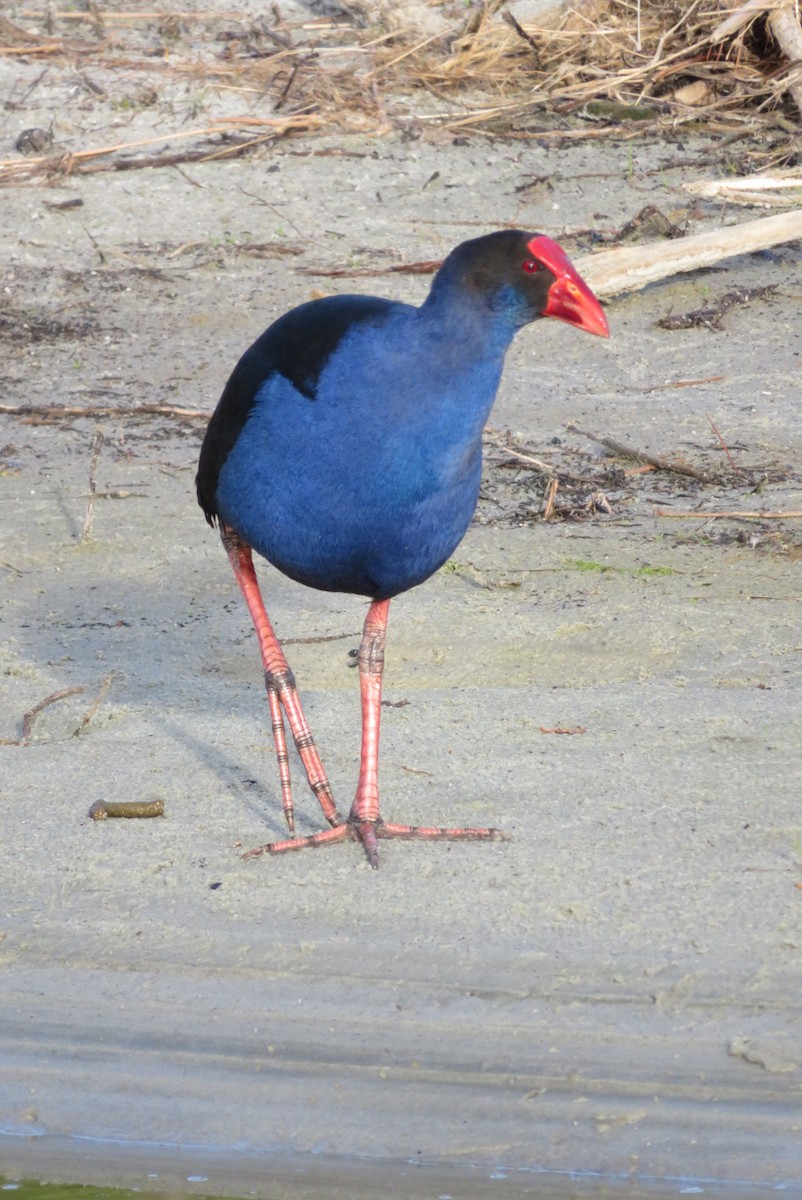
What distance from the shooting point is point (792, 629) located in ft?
16.6

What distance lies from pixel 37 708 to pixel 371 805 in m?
1.15

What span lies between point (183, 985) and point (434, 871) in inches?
25.8

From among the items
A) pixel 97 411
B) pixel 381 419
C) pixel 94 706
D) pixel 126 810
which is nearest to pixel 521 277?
pixel 381 419

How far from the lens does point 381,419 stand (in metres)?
3.44

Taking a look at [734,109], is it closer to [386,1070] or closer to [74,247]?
[74,247]

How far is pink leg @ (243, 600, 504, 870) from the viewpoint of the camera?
3.88 meters

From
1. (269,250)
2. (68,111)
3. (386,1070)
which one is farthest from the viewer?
(68,111)

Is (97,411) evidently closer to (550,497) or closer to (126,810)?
(550,497)

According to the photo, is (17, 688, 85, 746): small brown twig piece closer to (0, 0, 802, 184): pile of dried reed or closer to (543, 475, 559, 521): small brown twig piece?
(543, 475, 559, 521): small brown twig piece

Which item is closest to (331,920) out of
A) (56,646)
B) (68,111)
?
(56,646)

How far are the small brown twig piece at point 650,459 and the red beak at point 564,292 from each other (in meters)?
3.13

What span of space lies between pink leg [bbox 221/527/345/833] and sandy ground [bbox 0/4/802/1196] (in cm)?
13

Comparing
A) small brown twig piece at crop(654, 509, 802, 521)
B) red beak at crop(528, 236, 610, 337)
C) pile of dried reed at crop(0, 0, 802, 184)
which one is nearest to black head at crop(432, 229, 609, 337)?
red beak at crop(528, 236, 610, 337)

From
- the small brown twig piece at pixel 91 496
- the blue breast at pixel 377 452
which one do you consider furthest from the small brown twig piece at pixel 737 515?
the blue breast at pixel 377 452
